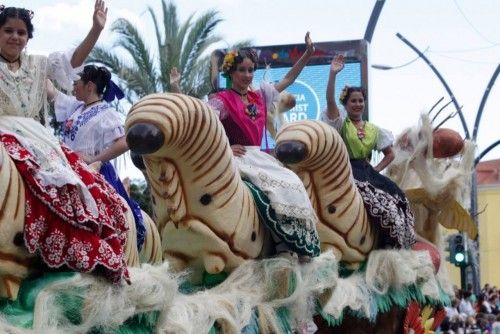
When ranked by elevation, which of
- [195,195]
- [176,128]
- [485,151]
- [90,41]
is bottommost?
[485,151]

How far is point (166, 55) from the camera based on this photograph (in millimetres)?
14438

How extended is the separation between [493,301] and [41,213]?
654 inches

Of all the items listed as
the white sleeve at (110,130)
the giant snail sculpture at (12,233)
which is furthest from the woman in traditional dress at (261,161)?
the giant snail sculpture at (12,233)

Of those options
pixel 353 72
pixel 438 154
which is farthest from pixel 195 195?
pixel 353 72

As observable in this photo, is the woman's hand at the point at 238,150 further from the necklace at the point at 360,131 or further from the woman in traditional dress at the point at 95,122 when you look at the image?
the necklace at the point at 360,131

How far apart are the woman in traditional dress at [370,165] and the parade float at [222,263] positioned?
10 centimetres

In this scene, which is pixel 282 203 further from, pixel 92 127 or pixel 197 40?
pixel 197 40

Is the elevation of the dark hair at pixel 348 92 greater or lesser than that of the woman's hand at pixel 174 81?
lesser

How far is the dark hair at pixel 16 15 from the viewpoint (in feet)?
12.5

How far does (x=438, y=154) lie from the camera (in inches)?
284

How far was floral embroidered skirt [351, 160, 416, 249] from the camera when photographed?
5.96 m

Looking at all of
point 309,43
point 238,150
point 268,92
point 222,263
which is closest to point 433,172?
point 309,43

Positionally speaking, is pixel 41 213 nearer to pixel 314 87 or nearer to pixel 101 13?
pixel 101 13

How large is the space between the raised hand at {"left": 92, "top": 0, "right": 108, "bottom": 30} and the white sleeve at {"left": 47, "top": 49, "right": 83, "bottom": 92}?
0.17 meters
